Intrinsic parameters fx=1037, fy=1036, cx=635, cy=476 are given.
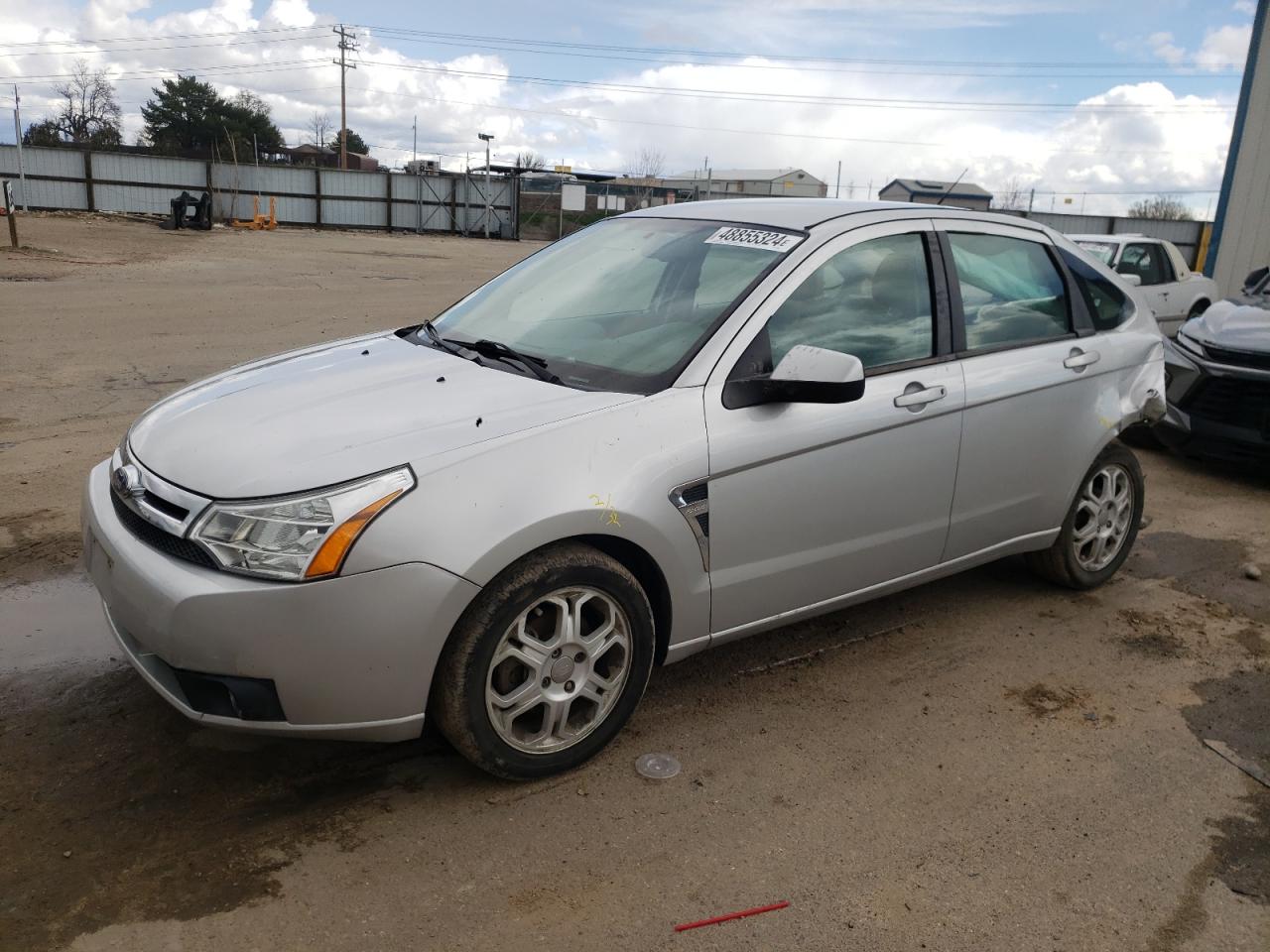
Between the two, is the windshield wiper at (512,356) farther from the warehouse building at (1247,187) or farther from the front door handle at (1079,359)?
the warehouse building at (1247,187)

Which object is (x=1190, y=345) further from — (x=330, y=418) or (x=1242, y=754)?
(x=330, y=418)

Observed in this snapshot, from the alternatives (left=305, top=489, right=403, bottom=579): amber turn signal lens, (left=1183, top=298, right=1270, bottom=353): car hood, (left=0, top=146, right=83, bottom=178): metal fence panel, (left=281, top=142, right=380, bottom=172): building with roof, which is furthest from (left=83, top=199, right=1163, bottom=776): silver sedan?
(left=281, top=142, right=380, bottom=172): building with roof

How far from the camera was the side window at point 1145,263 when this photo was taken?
12742 mm

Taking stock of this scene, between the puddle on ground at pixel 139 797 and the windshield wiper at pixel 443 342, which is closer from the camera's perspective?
the puddle on ground at pixel 139 797

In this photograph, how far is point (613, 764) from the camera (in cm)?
330

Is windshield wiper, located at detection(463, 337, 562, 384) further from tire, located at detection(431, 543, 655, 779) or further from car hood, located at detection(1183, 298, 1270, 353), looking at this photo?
car hood, located at detection(1183, 298, 1270, 353)

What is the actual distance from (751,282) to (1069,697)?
1981 mm

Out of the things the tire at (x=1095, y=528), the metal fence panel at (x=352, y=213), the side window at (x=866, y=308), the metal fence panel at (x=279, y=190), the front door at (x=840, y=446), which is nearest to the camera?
the front door at (x=840, y=446)

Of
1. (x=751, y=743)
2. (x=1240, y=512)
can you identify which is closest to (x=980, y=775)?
(x=751, y=743)

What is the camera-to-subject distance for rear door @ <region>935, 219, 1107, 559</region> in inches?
160

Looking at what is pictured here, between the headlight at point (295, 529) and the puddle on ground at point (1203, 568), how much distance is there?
4.15 m

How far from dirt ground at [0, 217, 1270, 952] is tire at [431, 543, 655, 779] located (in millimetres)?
155

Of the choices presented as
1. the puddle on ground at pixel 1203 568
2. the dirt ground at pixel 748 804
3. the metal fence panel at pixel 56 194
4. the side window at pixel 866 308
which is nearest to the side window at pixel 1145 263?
the puddle on ground at pixel 1203 568

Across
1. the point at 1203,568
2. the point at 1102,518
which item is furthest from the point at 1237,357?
the point at 1102,518
